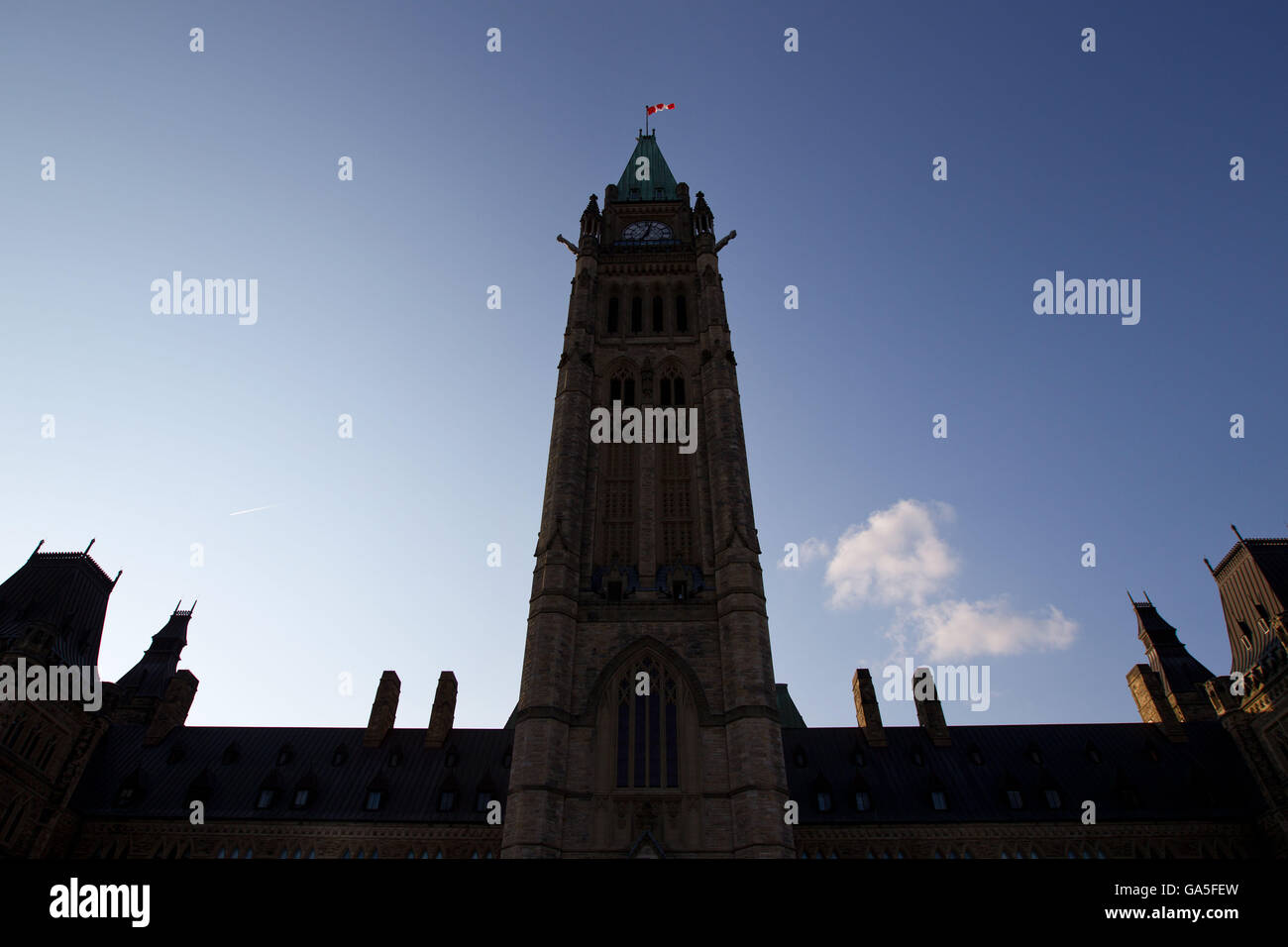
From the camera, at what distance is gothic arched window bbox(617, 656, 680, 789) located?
3259 centimetres

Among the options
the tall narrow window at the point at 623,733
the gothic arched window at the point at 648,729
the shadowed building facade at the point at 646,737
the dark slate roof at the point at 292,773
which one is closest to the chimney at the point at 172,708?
the shadowed building facade at the point at 646,737

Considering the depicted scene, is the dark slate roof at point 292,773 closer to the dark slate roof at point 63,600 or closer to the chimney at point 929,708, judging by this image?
the dark slate roof at point 63,600

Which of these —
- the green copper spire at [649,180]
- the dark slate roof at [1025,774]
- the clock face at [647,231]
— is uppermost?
the green copper spire at [649,180]

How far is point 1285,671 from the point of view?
44188mm

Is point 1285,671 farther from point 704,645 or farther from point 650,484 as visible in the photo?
point 650,484

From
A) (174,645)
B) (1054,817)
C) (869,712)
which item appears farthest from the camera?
(174,645)

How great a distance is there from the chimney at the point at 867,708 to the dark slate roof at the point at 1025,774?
0.77 m

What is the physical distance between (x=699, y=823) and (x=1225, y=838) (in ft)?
114

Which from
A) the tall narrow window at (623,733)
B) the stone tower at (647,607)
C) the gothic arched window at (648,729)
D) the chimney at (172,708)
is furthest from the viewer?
the chimney at (172,708)

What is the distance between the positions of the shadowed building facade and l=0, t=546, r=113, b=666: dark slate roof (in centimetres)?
19

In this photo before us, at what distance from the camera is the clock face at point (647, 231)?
59406 millimetres

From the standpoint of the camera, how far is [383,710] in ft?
182
